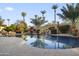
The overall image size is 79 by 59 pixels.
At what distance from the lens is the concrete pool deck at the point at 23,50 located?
424 centimetres

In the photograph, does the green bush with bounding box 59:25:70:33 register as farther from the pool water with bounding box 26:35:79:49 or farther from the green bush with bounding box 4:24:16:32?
the green bush with bounding box 4:24:16:32

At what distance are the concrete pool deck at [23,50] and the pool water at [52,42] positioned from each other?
0.13 ft

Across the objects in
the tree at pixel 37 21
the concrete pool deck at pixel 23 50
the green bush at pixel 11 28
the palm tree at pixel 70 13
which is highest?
the palm tree at pixel 70 13

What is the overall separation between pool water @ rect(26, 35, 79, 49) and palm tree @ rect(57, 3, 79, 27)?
0.57 feet

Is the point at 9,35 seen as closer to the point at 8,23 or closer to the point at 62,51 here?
the point at 8,23

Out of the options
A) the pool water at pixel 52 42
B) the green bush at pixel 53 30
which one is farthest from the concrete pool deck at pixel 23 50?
the green bush at pixel 53 30

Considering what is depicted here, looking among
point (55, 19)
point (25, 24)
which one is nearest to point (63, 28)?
point (55, 19)

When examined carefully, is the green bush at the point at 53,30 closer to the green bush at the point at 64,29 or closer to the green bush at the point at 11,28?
the green bush at the point at 64,29

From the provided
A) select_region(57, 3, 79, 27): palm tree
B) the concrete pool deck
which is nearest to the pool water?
the concrete pool deck

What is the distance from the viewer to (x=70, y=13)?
4277 mm

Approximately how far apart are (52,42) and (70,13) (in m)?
0.35

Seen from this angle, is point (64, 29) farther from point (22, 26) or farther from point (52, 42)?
point (22, 26)

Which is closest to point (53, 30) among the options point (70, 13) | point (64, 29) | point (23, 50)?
point (64, 29)

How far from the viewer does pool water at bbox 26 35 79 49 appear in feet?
14.0
